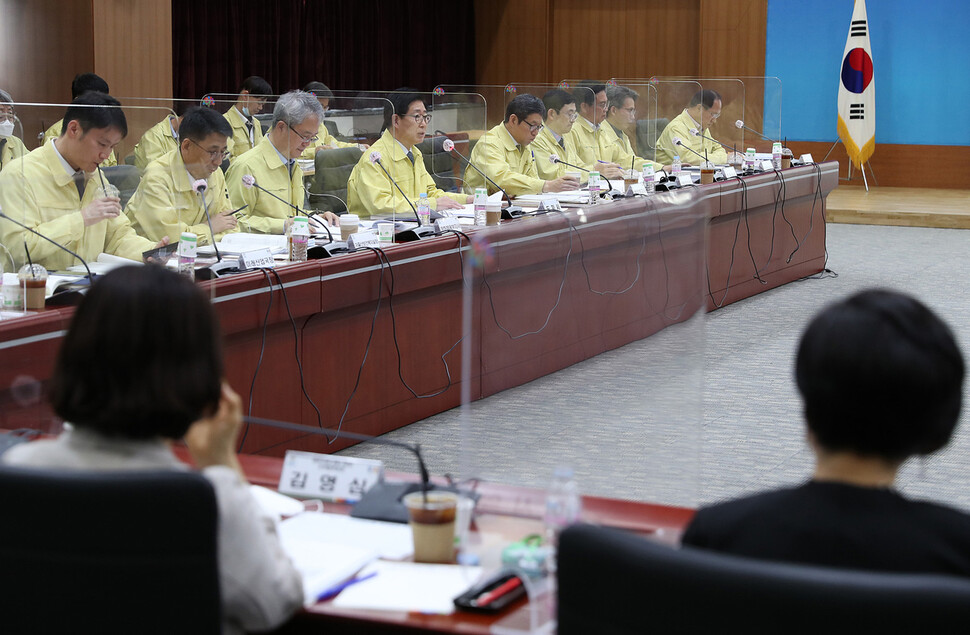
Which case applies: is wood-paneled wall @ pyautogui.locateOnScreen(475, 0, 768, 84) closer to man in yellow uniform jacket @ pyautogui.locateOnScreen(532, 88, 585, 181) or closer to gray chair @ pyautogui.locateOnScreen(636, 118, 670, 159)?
gray chair @ pyautogui.locateOnScreen(636, 118, 670, 159)

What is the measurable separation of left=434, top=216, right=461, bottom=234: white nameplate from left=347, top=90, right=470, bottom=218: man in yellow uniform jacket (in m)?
0.31

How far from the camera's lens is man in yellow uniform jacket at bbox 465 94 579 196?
5191 mm

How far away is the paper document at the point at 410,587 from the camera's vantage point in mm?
1282

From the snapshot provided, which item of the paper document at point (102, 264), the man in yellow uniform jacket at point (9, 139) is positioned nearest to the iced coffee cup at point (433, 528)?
the paper document at point (102, 264)

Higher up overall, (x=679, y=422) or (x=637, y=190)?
(x=637, y=190)

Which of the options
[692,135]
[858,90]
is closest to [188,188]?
[692,135]

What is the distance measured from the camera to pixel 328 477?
1.59 meters

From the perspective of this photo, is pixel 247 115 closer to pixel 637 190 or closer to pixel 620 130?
pixel 620 130

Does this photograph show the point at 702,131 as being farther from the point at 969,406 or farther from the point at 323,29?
the point at 323,29

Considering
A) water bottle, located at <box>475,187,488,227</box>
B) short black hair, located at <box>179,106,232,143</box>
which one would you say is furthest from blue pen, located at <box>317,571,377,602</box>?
water bottle, located at <box>475,187,488,227</box>

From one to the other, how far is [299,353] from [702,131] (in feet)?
12.7

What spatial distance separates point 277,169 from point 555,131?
6.13 feet

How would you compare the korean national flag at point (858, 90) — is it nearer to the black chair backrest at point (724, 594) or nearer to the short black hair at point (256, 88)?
the short black hair at point (256, 88)

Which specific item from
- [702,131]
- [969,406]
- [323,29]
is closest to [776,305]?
[702,131]
